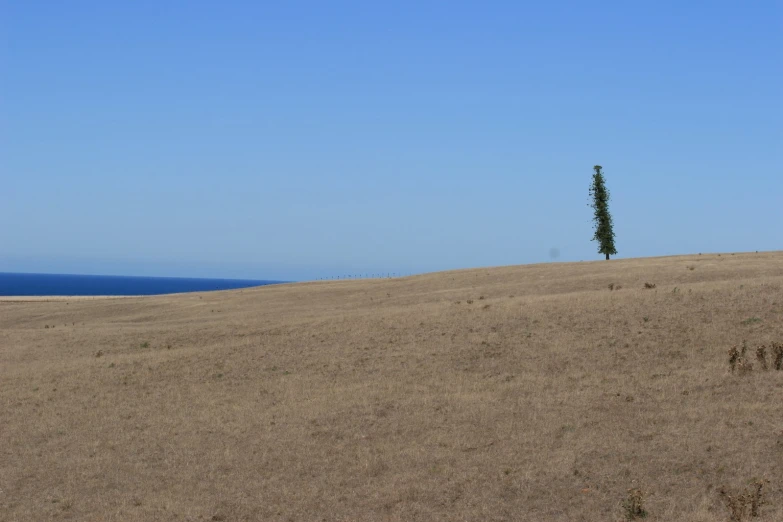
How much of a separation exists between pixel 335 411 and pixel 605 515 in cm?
1083

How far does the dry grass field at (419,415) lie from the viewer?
17.1m

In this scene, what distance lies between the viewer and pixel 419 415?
23141 millimetres

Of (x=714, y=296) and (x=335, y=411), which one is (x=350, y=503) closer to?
(x=335, y=411)

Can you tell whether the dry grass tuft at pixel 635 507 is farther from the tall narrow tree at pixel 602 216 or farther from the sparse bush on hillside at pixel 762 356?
the tall narrow tree at pixel 602 216

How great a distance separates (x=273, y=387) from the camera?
93.0 ft

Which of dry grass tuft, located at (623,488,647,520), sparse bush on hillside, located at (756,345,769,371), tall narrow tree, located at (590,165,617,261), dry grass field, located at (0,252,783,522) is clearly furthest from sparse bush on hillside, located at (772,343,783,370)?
tall narrow tree, located at (590,165,617,261)

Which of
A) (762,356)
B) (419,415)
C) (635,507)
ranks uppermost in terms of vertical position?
(762,356)

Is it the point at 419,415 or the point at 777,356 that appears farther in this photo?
the point at 777,356

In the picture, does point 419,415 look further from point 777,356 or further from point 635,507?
point 777,356

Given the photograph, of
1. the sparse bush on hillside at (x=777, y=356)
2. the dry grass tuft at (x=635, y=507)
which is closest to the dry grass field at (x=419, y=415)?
the dry grass tuft at (x=635, y=507)

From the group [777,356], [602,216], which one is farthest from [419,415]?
[602,216]

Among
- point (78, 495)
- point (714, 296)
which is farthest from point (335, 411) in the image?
point (714, 296)

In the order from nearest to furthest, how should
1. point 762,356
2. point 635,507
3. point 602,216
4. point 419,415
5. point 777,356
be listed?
point 635,507, point 419,415, point 777,356, point 762,356, point 602,216

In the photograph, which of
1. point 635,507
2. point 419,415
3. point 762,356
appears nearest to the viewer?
point 635,507
